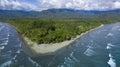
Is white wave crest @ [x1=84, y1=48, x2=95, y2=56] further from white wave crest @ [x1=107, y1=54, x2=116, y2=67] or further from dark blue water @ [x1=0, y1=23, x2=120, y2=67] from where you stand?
white wave crest @ [x1=107, y1=54, x2=116, y2=67]

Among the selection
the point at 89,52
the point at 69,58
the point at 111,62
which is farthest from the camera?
the point at 89,52

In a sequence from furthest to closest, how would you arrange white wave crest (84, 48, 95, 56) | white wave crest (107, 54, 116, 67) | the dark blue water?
white wave crest (84, 48, 95, 56) < the dark blue water < white wave crest (107, 54, 116, 67)

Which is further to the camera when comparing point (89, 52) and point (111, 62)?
point (89, 52)

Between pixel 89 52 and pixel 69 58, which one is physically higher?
pixel 69 58

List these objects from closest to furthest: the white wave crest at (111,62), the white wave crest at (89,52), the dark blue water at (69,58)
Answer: the white wave crest at (111,62), the dark blue water at (69,58), the white wave crest at (89,52)

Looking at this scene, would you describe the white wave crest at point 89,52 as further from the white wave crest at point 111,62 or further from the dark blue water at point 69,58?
the white wave crest at point 111,62

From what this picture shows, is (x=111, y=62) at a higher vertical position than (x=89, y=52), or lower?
higher

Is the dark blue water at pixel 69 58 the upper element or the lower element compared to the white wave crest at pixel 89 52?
upper

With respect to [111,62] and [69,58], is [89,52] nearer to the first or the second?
[69,58]

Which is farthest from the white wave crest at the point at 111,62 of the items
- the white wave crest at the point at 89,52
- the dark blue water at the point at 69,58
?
the white wave crest at the point at 89,52

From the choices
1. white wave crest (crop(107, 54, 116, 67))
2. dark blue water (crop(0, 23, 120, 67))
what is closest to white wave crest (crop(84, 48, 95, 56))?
dark blue water (crop(0, 23, 120, 67))

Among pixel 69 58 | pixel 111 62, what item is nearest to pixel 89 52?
pixel 69 58

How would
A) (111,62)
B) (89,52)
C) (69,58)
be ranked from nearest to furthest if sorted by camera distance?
(111,62), (69,58), (89,52)
